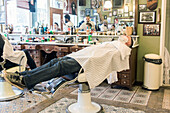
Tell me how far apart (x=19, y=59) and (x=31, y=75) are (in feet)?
4.30

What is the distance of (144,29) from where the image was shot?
4.00 meters

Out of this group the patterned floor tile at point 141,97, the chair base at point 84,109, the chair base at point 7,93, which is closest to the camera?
the chair base at point 84,109

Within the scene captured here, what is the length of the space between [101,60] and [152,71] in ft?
5.67

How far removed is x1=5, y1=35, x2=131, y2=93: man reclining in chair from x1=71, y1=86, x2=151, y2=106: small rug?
2.97 ft

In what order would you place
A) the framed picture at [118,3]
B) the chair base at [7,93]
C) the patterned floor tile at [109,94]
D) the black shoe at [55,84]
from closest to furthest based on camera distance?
the black shoe at [55,84]
the chair base at [7,93]
the patterned floor tile at [109,94]
the framed picture at [118,3]

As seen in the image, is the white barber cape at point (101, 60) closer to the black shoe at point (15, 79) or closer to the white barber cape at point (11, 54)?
the black shoe at point (15, 79)

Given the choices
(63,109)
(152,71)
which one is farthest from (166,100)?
(63,109)

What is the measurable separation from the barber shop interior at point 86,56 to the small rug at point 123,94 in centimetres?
2

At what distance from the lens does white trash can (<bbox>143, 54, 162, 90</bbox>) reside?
144 inches

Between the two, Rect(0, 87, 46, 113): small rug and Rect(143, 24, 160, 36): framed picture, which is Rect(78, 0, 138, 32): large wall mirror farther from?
Rect(0, 87, 46, 113): small rug

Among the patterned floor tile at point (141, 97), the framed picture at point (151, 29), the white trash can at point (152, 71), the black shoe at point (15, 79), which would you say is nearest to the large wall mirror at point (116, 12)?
the framed picture at point (151, 29)

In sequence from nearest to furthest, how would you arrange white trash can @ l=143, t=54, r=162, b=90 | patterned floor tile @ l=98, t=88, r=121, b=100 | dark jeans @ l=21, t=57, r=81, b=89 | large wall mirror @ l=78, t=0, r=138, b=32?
dark jeans @ l=21, t=57, r=81, b=89
patterned floor tile @ l=98, t=88, r=121, b=100
white trash can @ l=143, t=54, r=162, b=90
large wall mirror @ l=78, t=0, r=138, b=32

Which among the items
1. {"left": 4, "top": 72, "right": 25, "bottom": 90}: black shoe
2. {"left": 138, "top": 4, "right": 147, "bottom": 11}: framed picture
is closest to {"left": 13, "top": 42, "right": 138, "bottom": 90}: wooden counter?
{"left": 138, "top": 4, "right": 147, "bottom": 11}: framed picture

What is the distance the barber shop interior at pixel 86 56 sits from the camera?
2.31m
